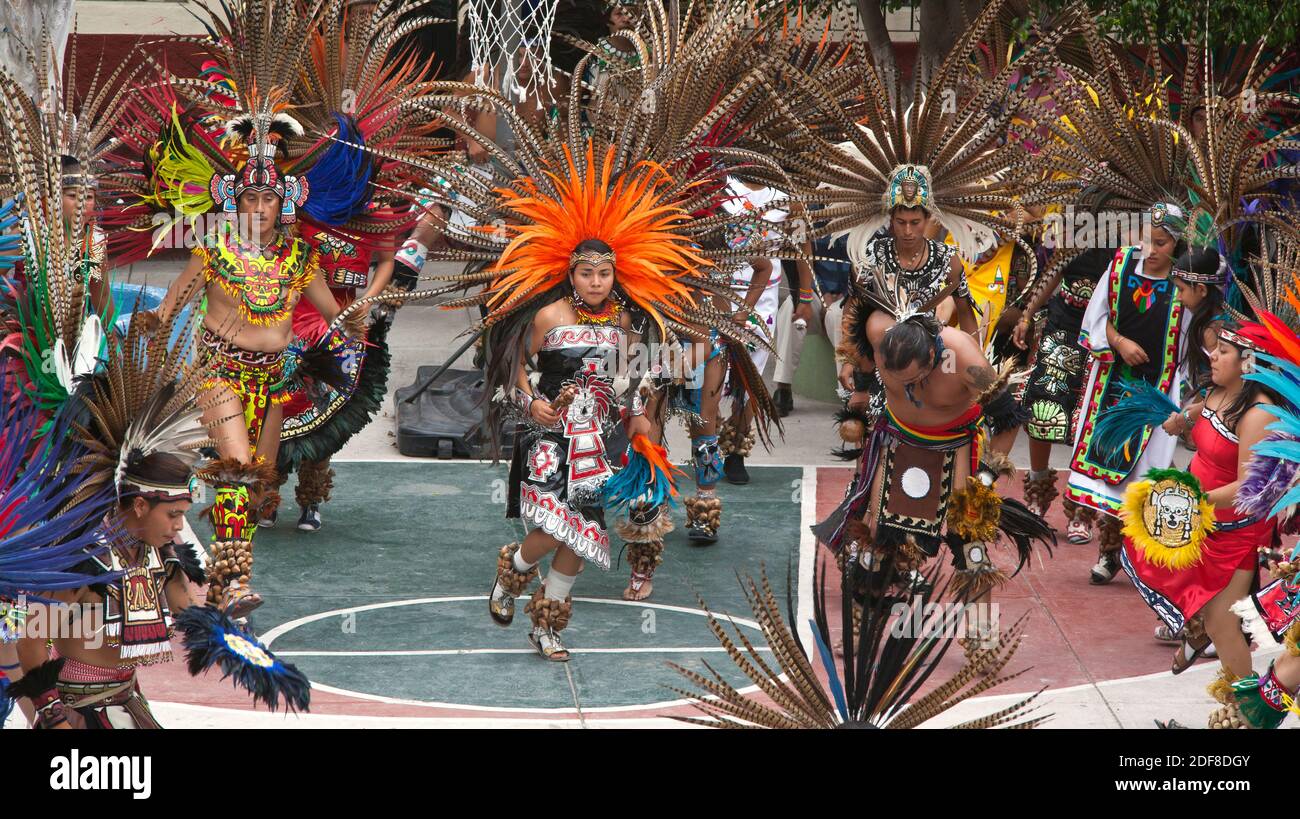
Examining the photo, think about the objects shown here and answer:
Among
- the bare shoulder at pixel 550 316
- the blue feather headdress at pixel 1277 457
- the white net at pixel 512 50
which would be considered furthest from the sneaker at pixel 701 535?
the blue feather headdress at pixel 1277 457

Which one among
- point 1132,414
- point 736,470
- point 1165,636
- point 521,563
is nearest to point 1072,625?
point 1165,636

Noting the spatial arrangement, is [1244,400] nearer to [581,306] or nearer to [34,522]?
[581,306]

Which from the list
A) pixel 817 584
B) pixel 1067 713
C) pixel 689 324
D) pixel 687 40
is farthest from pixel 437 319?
pixel 817 584

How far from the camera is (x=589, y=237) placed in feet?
25.0

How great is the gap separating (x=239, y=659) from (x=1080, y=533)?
18.6 ft

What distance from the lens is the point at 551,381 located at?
757cm

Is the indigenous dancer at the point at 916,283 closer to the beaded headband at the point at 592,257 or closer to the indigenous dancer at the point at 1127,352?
the indigenous dancer at the point at 1127,352

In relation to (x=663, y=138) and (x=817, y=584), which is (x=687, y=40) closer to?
(x=663, y=138)

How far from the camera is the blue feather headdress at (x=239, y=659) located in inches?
194

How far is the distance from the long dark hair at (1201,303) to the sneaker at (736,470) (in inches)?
131

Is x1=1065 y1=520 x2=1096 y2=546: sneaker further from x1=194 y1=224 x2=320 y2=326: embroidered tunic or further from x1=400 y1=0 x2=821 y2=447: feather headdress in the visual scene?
x1=194 y1=224 x2=320 y2=326: embroidered tunic

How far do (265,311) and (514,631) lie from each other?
1.89 metres
